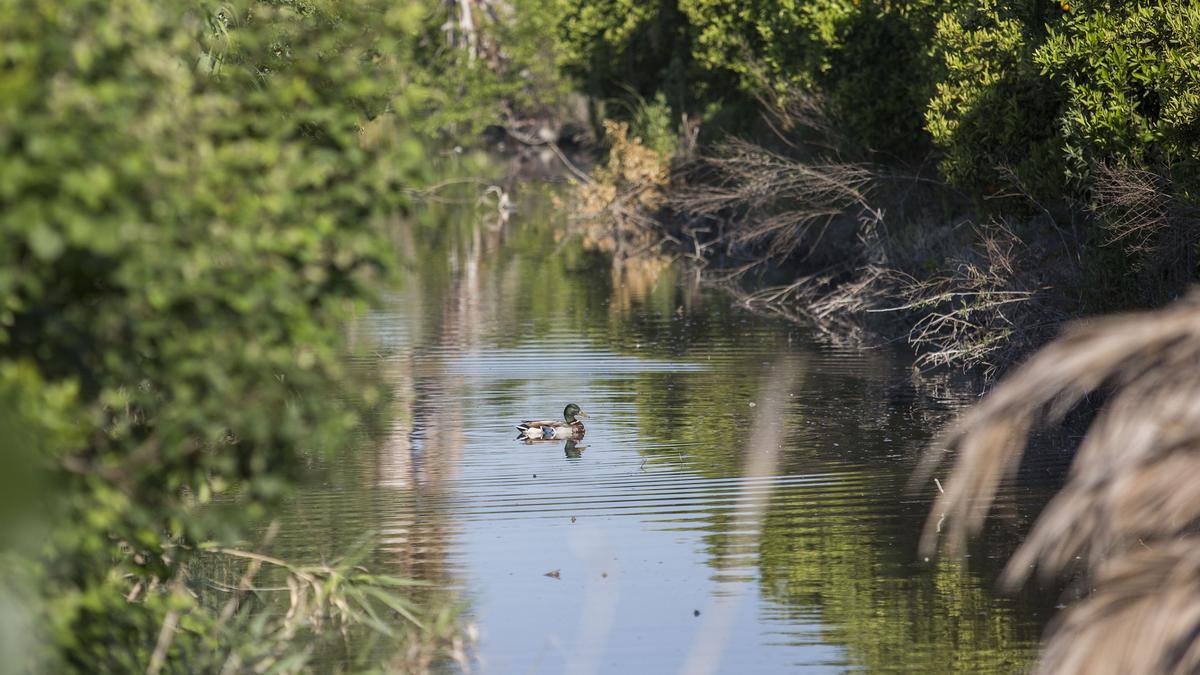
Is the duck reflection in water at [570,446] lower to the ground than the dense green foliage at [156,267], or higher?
lower

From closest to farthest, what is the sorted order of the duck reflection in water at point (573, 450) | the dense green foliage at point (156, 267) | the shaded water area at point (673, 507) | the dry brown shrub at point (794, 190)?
the dense green foliage at point (156, 267) < the shaded water area at point (673, 507) < the duck reflection in water at point (573, 450) < the dry brown shrub at point (794, 190)

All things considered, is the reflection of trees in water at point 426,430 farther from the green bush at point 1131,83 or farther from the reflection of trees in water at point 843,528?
the green bush at point 1131,83

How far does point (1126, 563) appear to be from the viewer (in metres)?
4.67

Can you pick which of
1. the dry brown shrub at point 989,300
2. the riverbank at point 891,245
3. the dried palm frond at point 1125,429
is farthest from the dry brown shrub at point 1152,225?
the dried palm frond at point 1125,429

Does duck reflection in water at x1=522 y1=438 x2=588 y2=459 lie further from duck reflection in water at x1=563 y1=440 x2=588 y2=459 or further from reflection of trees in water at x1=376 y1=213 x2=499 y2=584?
reflection of trees in water at x1=376 y1=213 x2=499 y2=584

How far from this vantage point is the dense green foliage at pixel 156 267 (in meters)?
4.50

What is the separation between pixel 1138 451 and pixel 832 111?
936 inches

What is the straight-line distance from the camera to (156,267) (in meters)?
4.64

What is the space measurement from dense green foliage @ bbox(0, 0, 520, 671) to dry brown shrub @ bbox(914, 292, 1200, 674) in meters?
2.05

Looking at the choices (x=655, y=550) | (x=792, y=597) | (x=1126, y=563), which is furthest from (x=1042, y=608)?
(x=1126, y=563)

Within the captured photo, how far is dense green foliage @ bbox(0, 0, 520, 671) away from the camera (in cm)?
450

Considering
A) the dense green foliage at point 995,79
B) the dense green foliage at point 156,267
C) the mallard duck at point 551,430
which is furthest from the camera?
the mallard duck at point 551,430

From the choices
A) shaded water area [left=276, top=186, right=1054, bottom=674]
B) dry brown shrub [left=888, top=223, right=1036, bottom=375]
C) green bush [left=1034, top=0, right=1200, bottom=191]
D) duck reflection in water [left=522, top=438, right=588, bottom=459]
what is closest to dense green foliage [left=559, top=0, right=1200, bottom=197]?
green bush [left=1034, top=0, right=1200, bottom=191]

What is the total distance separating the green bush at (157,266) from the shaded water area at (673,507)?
59 centimetres
